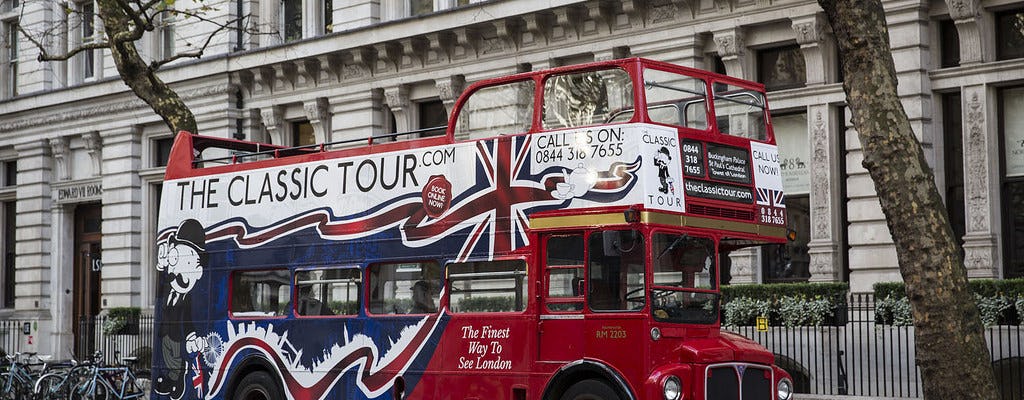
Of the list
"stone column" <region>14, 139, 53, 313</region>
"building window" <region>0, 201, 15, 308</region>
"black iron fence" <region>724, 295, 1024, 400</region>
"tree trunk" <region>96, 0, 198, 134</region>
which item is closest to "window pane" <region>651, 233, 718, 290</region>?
"black iron fence" <region>724, 295, 1024, 400</region>

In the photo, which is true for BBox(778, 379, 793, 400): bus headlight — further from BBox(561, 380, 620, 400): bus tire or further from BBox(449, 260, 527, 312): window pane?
BBox(449, 260, 527, 312): window pane

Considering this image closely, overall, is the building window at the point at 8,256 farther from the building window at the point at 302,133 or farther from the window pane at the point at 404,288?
the window pane at the point at 404,288

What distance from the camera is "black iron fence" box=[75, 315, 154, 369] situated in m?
32.0

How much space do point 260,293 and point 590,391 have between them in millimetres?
5729

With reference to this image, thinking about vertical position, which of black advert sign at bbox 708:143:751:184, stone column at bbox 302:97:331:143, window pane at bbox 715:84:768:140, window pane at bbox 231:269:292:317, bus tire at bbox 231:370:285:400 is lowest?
bus tire at bbox 231:370:285:400

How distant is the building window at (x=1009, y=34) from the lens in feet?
69.2

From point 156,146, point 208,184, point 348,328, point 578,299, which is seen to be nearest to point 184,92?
point 156,146

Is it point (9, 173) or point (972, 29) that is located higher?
point (972, 29)

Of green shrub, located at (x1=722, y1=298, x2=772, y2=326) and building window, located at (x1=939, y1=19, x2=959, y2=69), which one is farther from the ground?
building window, located at (x1=939, y1=19, x2=959, y2=69)

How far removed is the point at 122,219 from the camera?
3562 cm

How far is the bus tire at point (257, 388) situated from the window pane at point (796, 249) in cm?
956

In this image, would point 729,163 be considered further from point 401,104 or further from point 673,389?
A: point 401,104

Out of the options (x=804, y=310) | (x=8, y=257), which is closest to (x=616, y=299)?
(x=804, y=310)

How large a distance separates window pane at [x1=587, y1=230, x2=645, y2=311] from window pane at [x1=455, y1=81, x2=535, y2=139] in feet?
5.75
